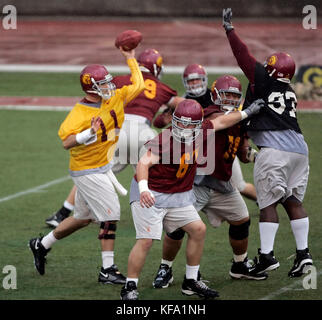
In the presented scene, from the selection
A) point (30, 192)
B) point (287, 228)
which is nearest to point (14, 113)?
point (30, 192)

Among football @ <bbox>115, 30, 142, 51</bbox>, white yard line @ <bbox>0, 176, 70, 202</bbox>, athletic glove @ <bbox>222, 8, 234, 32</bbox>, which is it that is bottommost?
white yard line @ <bbox>0, 176, 70, 202</bbox>

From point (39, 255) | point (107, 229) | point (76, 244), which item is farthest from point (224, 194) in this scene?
point (76, 244)

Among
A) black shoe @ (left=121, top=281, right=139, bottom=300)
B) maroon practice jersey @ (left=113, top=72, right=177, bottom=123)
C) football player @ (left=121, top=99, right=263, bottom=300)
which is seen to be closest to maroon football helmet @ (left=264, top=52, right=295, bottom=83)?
football player @ (left=121, top=99, right=263, bottom=300)

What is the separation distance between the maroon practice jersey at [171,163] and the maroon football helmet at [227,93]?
666 mm

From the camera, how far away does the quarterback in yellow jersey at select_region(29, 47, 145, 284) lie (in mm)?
8391

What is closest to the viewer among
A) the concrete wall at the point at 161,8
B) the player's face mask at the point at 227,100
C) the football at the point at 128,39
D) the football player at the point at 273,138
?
the football player at the point at 273,138

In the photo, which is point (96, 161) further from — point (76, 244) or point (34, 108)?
point (34, 108)

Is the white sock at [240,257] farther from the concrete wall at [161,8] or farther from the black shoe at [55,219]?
the concrete wall at [161,8]

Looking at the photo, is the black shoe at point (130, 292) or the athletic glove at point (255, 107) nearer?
the black shoe at point (130, 292)

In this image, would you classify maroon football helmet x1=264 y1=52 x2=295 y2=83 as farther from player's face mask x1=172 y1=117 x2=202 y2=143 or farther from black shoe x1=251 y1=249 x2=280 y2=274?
black shoe x1=251 y1=249 x2=280 y2=274

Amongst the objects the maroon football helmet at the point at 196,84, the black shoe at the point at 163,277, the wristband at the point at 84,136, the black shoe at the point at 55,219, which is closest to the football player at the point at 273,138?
the black shoe at the point at 163,277

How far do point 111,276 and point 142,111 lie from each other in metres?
3.13

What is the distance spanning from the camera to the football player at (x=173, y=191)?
757 centimetres

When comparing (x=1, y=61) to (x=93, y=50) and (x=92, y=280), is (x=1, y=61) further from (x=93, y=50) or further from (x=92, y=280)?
(x=92, y=280)
